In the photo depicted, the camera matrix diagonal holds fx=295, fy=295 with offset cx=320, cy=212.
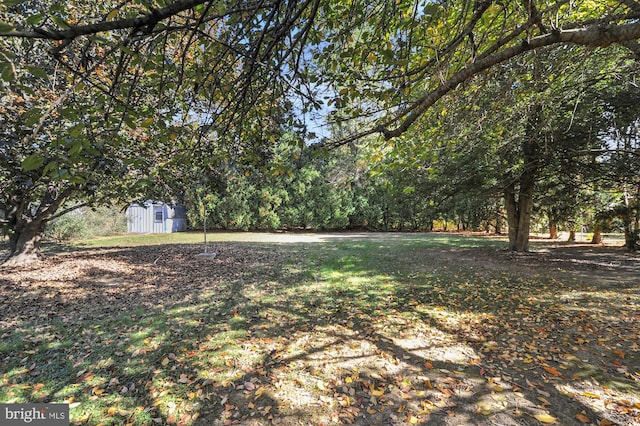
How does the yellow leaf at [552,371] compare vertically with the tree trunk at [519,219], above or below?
below

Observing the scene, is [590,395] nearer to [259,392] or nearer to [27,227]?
[259,392]

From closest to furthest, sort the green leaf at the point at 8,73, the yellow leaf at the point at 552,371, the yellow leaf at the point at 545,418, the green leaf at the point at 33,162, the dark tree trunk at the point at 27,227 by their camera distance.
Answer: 1. the green leaf at the point at 8,73
2. the green leaf at the point at 33,162
3. the yellow leaf at the point at 545,418
4. the yellow leaf at the point at 552,371
5. the dark tree trunk at the point at 27,227

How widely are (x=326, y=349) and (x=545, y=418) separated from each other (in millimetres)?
2142

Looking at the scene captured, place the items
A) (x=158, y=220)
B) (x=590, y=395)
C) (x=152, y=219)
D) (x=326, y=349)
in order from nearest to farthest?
(x=590, y=395) → (x=326, y=349) → (x=152, y=219) → (x=158, y=220)

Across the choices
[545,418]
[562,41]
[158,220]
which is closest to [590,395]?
[545,418]

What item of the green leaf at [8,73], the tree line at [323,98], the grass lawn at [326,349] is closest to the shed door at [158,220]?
the tree line at [323,98]

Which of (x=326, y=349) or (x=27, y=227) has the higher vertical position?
(x=27, y=227)

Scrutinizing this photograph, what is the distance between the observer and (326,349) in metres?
3.63

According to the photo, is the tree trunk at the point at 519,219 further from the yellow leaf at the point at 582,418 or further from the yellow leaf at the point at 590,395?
the yellow leaf at the point at 582,418

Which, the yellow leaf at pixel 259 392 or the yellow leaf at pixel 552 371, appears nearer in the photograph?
the yellow leaf at pixel 259 392

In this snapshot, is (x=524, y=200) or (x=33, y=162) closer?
(x=33, y=162)

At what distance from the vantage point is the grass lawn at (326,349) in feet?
8.46

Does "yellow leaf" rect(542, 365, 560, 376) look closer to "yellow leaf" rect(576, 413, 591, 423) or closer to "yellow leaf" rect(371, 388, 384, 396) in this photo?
"yellow leaf" rect(576, 413, 591, 423)

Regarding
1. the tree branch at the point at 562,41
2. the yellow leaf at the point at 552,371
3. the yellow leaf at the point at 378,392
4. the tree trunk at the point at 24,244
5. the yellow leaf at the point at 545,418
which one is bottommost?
the yellow leaf at the point at 378,392
